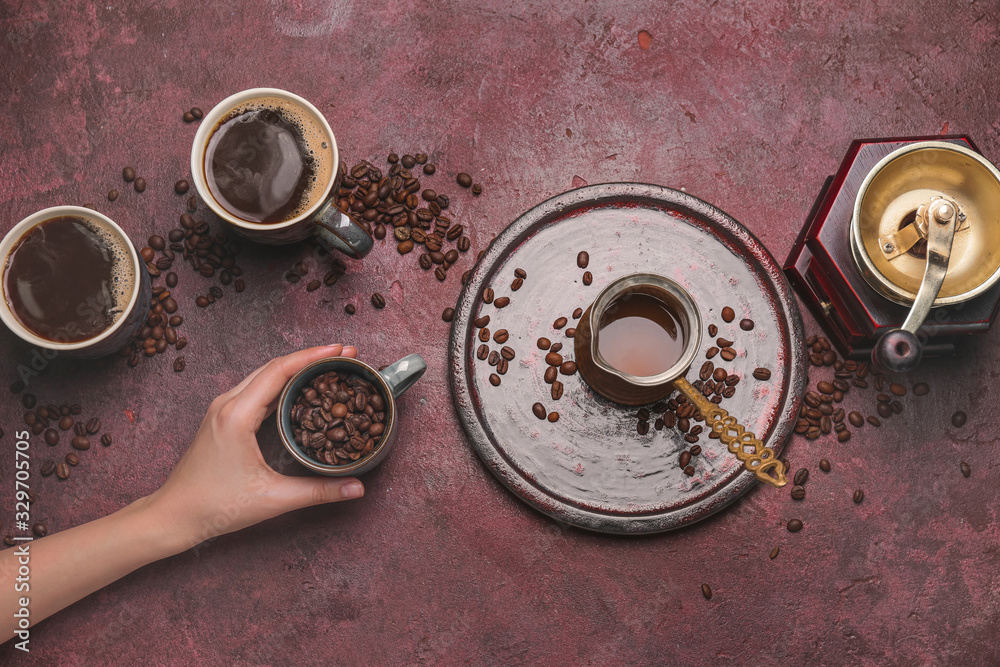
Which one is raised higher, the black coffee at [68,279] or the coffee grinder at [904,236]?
the coffee grinder at [904,236]

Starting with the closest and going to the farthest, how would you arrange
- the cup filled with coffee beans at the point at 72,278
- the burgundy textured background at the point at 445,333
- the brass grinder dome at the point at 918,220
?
the brass grinder dome at the point at 918,220 < the cup filled with coffee beans at the point at 72,278 < the burgundy textured background at the point at 445,333

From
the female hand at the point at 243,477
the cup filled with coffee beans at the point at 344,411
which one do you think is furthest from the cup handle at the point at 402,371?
the female hand at the point at 243,477

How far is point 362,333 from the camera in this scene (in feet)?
4.83

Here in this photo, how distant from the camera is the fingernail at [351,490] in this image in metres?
1.24

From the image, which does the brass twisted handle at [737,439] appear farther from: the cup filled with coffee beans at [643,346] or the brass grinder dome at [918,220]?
the brass grinder dome at [918,220]

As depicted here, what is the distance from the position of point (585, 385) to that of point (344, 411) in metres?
0.51

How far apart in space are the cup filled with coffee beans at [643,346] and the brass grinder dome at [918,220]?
368 millimetres

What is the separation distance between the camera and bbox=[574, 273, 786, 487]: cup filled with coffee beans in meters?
1.17

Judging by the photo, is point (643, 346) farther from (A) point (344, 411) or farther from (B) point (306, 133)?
(B) point (306, 133)

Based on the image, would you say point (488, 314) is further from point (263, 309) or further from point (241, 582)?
point (241, 582)

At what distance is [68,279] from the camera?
4.31 ft

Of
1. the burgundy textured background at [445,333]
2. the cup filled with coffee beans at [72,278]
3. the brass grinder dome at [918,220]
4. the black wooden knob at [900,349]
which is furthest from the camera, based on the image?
the burgundy textured background at [445,333]

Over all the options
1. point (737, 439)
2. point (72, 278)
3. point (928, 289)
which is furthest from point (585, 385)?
point (72, 278)

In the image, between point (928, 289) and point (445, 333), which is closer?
point (928, 289)
